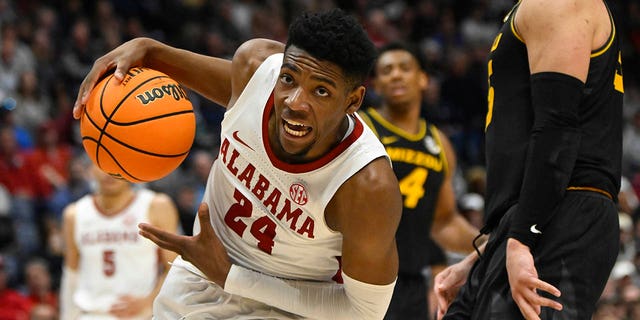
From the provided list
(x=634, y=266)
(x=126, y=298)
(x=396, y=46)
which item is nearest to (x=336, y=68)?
(x=396, y=46)

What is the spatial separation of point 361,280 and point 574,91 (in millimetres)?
1040

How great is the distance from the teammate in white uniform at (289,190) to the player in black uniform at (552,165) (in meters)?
0.43

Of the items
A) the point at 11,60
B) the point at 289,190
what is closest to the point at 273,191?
the point at 289,190

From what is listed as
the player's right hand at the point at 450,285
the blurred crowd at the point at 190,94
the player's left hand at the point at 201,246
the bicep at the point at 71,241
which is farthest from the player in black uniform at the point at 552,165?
the blurred crowd at the point at 190,94

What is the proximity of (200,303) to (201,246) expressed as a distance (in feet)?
1.26

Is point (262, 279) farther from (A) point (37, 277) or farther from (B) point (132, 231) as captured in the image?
(A) point (37, 277)

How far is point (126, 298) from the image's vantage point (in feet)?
22.2

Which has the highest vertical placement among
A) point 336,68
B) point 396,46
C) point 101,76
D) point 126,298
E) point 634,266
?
point 336,68

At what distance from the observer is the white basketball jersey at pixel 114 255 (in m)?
6.96

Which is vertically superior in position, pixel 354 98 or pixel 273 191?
pixel 354 98

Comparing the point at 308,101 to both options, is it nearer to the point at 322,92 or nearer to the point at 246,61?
the point at 322,92

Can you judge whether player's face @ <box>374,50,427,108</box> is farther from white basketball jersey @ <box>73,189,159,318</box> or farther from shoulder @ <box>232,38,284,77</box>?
shoulder @ <box>232,38,284,77</box>

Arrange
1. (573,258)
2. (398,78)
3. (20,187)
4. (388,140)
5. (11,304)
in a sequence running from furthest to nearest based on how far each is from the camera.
→ (20,187), (11,304), (398,78), (388,140), (573,258)

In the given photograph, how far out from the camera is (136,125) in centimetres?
382
